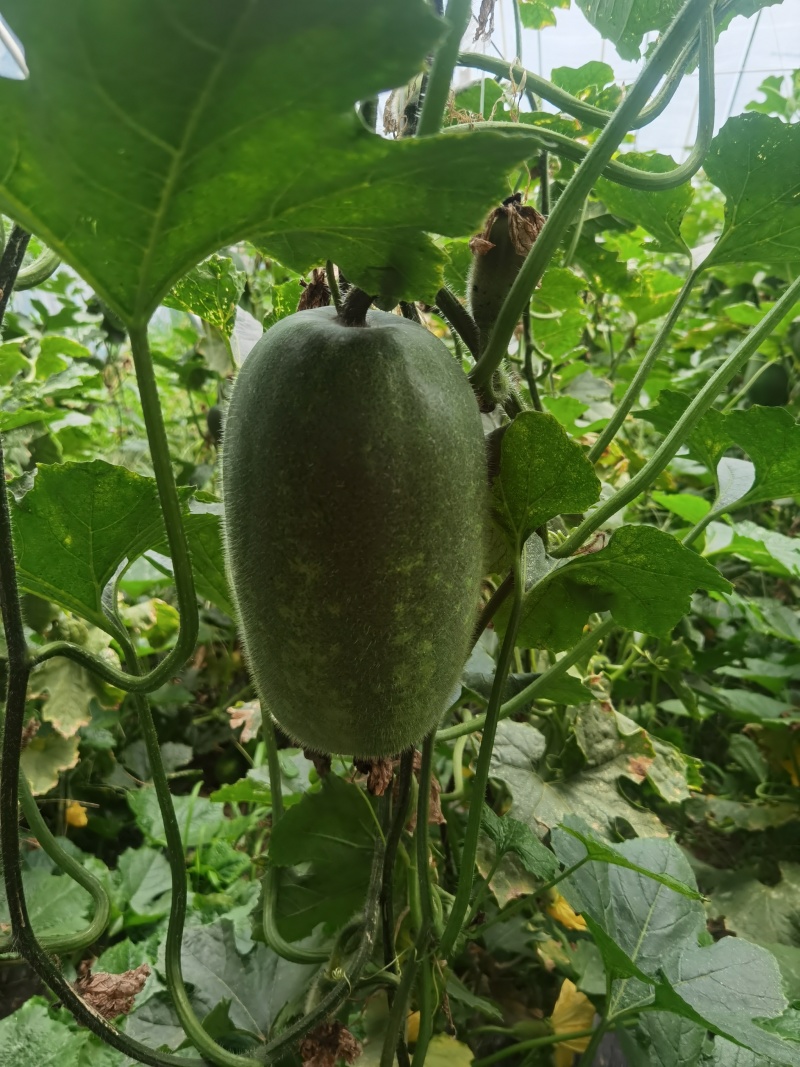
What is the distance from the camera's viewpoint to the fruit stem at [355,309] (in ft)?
1.42

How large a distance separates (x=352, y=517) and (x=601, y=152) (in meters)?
0.26

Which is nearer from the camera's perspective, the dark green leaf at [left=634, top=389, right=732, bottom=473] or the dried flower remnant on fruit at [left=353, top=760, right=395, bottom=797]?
the dried flower remnant on fruit at [left=353, top=760, right=395, bottom=797]

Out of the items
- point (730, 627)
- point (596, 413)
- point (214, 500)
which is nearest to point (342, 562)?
point (214, 500)

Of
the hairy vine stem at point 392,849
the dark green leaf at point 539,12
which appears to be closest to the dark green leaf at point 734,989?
the hairy vine stem at point 392,849

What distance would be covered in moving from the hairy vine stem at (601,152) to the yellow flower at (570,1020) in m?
0.78

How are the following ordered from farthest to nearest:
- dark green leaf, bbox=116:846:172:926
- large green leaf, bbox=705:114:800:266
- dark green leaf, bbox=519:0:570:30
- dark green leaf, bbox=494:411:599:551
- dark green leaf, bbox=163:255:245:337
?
dark green leaf, bbox=116:846:172:926
dark green leaf, bbox=519:0:570:30
dark green leaf, bbox=163:255:245:337
large green leaf, bbox=705:114:800:266
dark green leaf, bbox=494:411:599:551

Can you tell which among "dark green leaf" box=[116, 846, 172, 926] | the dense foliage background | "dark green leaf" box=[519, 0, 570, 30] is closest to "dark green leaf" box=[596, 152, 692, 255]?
the dense foliage background

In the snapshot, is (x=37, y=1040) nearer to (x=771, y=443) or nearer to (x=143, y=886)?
(x=143, y=886)

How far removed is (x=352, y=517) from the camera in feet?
1.30

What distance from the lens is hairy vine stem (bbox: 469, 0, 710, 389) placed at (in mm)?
432

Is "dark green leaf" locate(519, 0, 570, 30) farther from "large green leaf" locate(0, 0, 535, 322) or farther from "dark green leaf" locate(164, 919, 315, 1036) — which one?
"dark green leaf" locate(164, 919, 315, 1036)

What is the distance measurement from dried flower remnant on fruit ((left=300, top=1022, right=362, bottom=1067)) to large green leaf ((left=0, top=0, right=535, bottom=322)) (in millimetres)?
590

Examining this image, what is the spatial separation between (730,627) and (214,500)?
3.86ft

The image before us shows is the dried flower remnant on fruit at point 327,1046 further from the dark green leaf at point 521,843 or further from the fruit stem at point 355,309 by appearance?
the fruit stem at point 355,309
